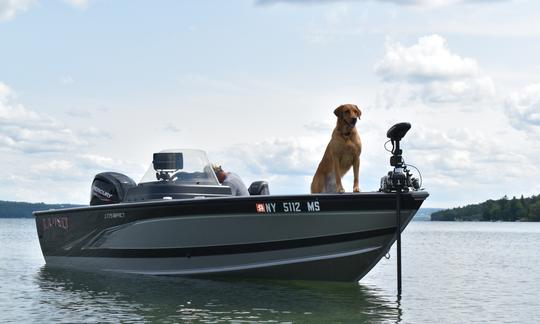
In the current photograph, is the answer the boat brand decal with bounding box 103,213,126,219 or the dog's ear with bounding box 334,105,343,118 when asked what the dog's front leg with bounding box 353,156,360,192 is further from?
the boat brand decal with bounding box 103,213,126,219

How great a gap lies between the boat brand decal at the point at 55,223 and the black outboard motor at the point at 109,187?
84 centimetres

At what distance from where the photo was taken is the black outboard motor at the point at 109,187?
14688 mm

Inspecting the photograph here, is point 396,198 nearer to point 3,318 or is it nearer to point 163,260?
point 163,260

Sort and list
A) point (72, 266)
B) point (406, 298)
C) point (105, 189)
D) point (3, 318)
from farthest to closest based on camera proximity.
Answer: point (72, 266), point (105, 189), point (406, 298), point (3, 318)

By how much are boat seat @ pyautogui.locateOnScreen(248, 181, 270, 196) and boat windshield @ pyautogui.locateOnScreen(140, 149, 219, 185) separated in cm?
79

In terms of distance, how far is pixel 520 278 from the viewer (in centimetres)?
1912

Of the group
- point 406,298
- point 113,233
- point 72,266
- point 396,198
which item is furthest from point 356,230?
point 72,266

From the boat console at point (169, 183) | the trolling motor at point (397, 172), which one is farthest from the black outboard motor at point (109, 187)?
the trolling motor at point (397, 172)

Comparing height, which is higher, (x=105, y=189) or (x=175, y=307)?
(x=105, y=189)

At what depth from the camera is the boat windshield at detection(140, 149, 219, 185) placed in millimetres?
14227

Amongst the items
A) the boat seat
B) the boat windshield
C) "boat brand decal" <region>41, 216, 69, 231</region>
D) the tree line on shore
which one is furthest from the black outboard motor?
the tree line on shore

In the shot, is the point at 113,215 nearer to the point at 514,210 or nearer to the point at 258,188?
the point at 258,188

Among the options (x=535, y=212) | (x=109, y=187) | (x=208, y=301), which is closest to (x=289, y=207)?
(x=208, y=301)

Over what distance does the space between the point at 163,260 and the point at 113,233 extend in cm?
121
